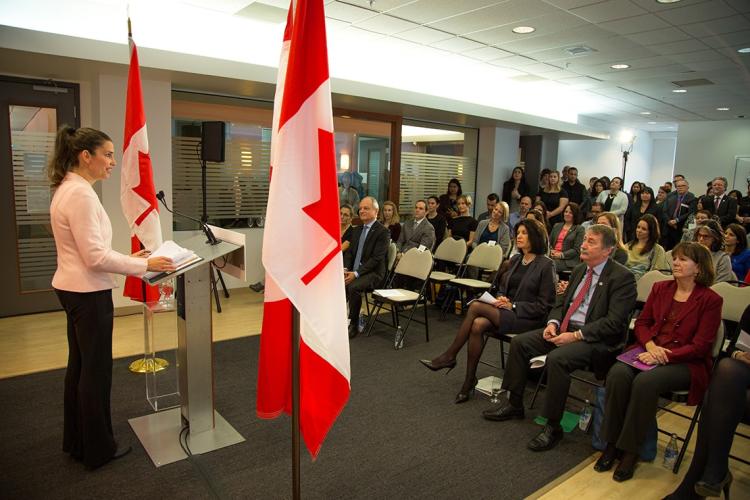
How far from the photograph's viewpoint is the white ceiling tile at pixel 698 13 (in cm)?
453

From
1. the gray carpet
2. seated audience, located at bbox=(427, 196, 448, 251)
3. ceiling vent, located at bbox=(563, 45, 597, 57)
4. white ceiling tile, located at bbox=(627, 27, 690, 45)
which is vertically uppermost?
ceiling vent, located at bbox=(563, 45, 597, 57)

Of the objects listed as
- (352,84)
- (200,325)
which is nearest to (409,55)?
(352,84)

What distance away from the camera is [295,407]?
5.21ft

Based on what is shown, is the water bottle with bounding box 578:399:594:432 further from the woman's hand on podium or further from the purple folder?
the woman's hand on podium

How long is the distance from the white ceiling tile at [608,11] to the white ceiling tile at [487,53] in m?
1.54

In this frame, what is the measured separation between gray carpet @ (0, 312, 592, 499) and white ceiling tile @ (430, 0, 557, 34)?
3456 mm

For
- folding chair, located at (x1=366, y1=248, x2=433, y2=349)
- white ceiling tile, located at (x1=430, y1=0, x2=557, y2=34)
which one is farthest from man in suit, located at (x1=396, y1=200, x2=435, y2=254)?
white ceiling tile, located at (x1=430, y1=0, x2=557, y2=34)

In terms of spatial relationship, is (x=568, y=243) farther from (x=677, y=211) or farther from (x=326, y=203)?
(x=326, y=203)

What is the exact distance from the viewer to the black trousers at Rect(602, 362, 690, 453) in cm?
283

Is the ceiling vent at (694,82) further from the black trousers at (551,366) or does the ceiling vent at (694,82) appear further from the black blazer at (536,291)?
the black trousers at (551,366)

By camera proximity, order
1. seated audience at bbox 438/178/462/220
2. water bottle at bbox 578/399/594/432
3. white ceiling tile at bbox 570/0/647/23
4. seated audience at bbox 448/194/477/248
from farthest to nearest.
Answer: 1. seated audience at bbox 438/178/462/220
2. seated audience at bbox 448/194/477/248
3. white ceiling tile at bbox 570/0/647/23
4. water bottle at bbox 578/399/594/432

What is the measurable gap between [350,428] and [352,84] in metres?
4.31

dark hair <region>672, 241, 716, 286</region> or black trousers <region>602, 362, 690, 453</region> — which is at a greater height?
dark hair <region>672, 241, 716, 286</region>

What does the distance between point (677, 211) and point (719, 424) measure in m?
7.02
